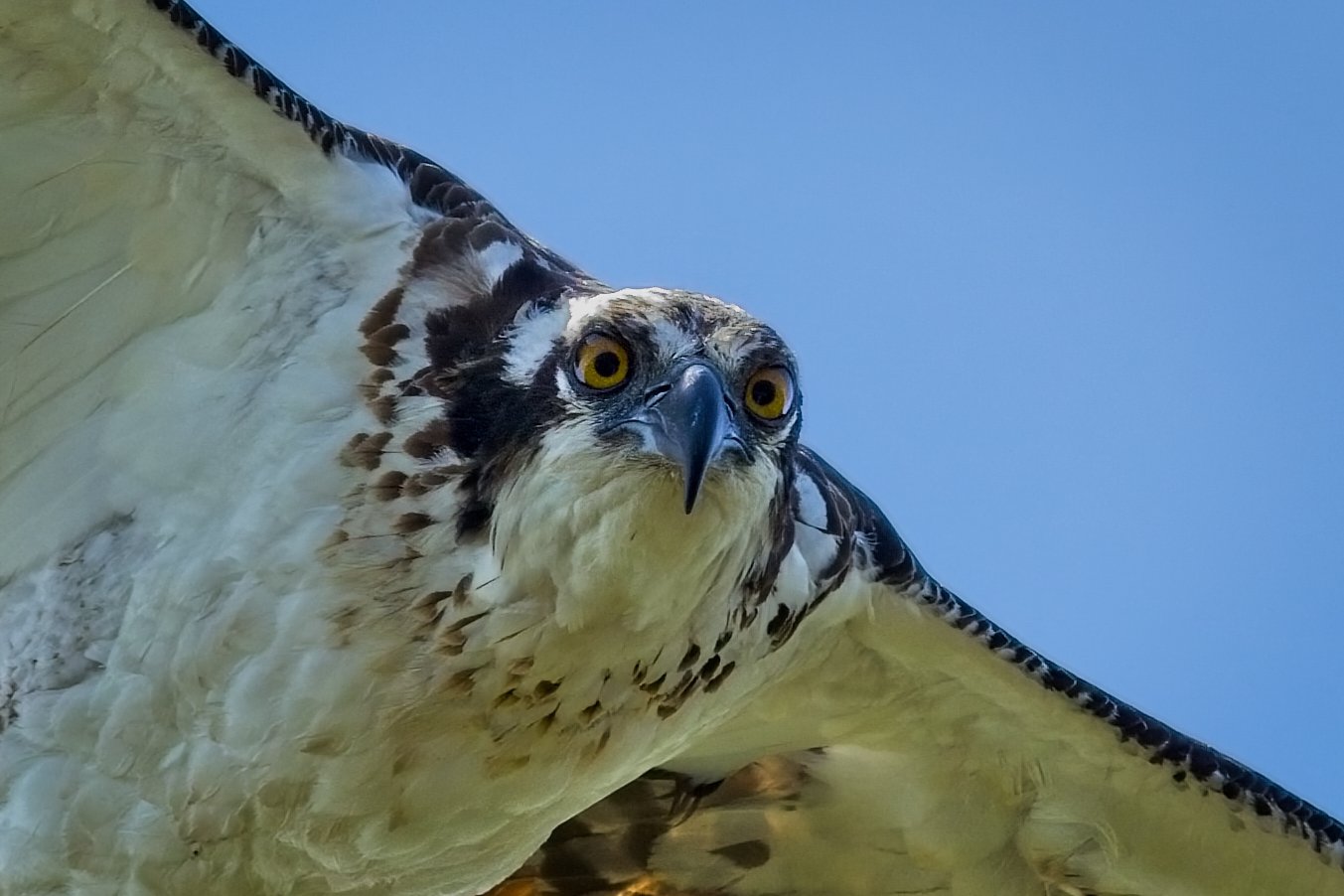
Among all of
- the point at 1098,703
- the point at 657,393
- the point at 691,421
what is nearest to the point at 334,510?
the point at 657,393

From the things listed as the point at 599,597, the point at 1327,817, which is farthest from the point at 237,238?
the point at 1327,817

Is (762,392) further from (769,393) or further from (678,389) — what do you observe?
(678,389)

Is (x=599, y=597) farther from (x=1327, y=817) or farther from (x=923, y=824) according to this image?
(x=1327, y=817)

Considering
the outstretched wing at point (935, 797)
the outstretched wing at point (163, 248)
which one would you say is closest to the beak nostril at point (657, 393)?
the outstretched wing at point (163, 248)

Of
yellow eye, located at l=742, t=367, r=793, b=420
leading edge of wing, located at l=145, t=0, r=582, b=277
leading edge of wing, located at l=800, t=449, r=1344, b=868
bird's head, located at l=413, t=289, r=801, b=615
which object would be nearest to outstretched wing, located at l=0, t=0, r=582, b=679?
leading edge of wing, located at l=145, t=0, r=582, b=277

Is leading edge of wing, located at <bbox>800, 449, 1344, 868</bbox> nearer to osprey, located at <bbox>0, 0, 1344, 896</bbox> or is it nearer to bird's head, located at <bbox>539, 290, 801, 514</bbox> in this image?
osprey, located at <bbox>0, 0, 1344, 896</bbox>

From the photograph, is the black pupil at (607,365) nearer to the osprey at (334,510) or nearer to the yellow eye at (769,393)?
the osprey at (334,510)
